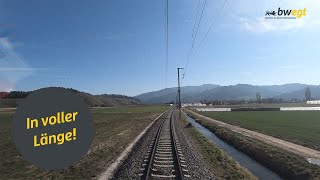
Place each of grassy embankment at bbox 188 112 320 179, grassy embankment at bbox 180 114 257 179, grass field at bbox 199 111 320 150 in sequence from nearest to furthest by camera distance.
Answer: grassy embankment at bbox 180 114 257 179 < grassy embankment at bbox 188 112 320 179 < grass field at bbox 199 111 320 150

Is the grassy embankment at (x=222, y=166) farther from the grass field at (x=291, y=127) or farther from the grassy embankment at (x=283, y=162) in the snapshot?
the grass field at (x=291, y=127)

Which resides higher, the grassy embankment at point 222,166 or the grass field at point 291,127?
the grass field at point 291,127

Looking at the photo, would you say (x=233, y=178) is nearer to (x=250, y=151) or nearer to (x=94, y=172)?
(x=94, y=172)

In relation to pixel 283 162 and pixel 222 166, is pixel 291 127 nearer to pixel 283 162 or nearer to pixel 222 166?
pixel 283 162

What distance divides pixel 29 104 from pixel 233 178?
1220 cm

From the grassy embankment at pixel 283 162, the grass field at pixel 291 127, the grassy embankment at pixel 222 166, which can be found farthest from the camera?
the grass field at pixel 291 127

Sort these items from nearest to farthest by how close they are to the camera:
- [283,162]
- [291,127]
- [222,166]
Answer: [222,166] < [283,162] < [291,127]

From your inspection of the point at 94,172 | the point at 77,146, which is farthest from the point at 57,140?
the point at 94,172

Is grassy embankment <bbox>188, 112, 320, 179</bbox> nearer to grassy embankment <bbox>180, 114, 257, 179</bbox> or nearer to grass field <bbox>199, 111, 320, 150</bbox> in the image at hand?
grassy embankment <bbox>180, 114, 257, 179</bbox>

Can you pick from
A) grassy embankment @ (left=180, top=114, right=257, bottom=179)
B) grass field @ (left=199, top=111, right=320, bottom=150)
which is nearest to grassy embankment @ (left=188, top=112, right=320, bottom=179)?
grassy embankment @ (left=180, top=114, right=257, bottom=179)

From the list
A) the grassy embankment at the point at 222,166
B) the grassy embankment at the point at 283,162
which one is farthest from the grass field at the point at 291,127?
the grassy embankment at the point at 222,166

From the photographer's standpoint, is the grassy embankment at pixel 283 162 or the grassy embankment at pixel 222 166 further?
the grassy embankment at pixel 283 162

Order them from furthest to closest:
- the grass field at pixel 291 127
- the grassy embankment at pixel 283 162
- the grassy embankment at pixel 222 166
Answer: the grass field at pixel 291 127
the grassy embankment at pixel 283 162
the grassy embankment at pixel 222 166

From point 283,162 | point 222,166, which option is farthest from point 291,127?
point 222,166
